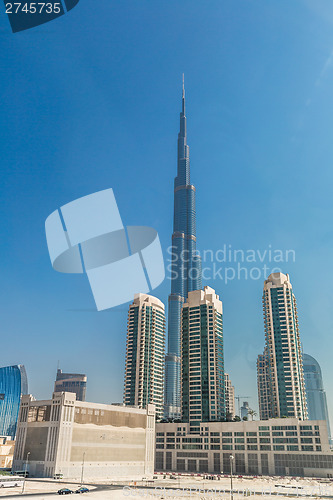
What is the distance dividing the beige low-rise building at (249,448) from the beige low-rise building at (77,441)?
1660 inches

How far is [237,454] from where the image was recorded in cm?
16525

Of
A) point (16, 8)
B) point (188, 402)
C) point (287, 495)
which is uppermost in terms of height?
point (16, 8)

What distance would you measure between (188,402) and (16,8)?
569ft

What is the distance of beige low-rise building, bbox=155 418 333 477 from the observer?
15225cm

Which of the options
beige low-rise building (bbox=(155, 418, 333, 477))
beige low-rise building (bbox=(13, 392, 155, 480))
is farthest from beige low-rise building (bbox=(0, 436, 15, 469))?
beige low-rise building (bbox=(155, 418, 333, 477))

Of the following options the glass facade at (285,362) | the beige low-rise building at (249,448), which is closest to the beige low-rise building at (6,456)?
the beige low-rise building at (249,448)

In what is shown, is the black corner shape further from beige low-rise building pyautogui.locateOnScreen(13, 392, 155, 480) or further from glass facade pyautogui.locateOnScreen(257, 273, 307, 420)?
glass facade pyautogui.locateOnScreen(257, 273, 307, 420)

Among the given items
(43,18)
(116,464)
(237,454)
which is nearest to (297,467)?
(237,454)

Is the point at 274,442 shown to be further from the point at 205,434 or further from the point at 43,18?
the point at 43,18

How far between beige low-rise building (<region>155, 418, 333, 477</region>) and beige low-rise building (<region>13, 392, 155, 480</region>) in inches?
1660

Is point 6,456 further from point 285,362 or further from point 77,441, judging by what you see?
point 285,362

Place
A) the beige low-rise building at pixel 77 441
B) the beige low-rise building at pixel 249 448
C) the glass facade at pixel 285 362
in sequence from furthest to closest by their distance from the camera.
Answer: the glass facade at pixel 285 362 → the beige low-rise building at pixel 249 448 → the beige low-rise building at pixel 77 441

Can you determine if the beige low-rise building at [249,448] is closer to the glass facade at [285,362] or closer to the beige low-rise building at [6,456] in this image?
the glass facade at [285,362]

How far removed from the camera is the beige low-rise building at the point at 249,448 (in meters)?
152
